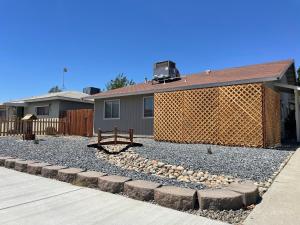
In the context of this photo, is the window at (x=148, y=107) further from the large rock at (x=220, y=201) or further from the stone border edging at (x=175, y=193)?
the large rock at (x=220, y=201)

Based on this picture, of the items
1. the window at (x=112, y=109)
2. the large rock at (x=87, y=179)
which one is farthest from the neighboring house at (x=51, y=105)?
the large rock at (x=87, y=179)

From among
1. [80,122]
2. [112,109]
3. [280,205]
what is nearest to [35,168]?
[280,205]

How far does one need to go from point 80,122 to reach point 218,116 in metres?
10.2

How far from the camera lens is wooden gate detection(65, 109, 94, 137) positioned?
56.9 ft

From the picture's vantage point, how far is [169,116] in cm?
1220

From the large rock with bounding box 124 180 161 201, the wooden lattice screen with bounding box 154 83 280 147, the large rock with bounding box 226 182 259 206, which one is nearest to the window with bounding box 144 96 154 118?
the wooden lattice screen with bounding box 154 83 280 147

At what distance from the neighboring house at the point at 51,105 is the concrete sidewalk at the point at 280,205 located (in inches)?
655

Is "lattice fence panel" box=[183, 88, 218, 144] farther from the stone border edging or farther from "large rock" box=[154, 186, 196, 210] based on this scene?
"large rock" box=[154, 186, 196, 210]

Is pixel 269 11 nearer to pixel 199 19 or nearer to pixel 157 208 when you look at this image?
pixel 199 19

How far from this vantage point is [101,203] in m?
3.96

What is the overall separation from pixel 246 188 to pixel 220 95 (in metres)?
7.01

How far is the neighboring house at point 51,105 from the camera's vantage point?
21312 millimetres

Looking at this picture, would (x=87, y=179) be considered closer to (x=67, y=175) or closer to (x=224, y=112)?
(x=67, y=175)

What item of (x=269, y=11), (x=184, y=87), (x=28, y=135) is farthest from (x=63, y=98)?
(x=269, y=11)
